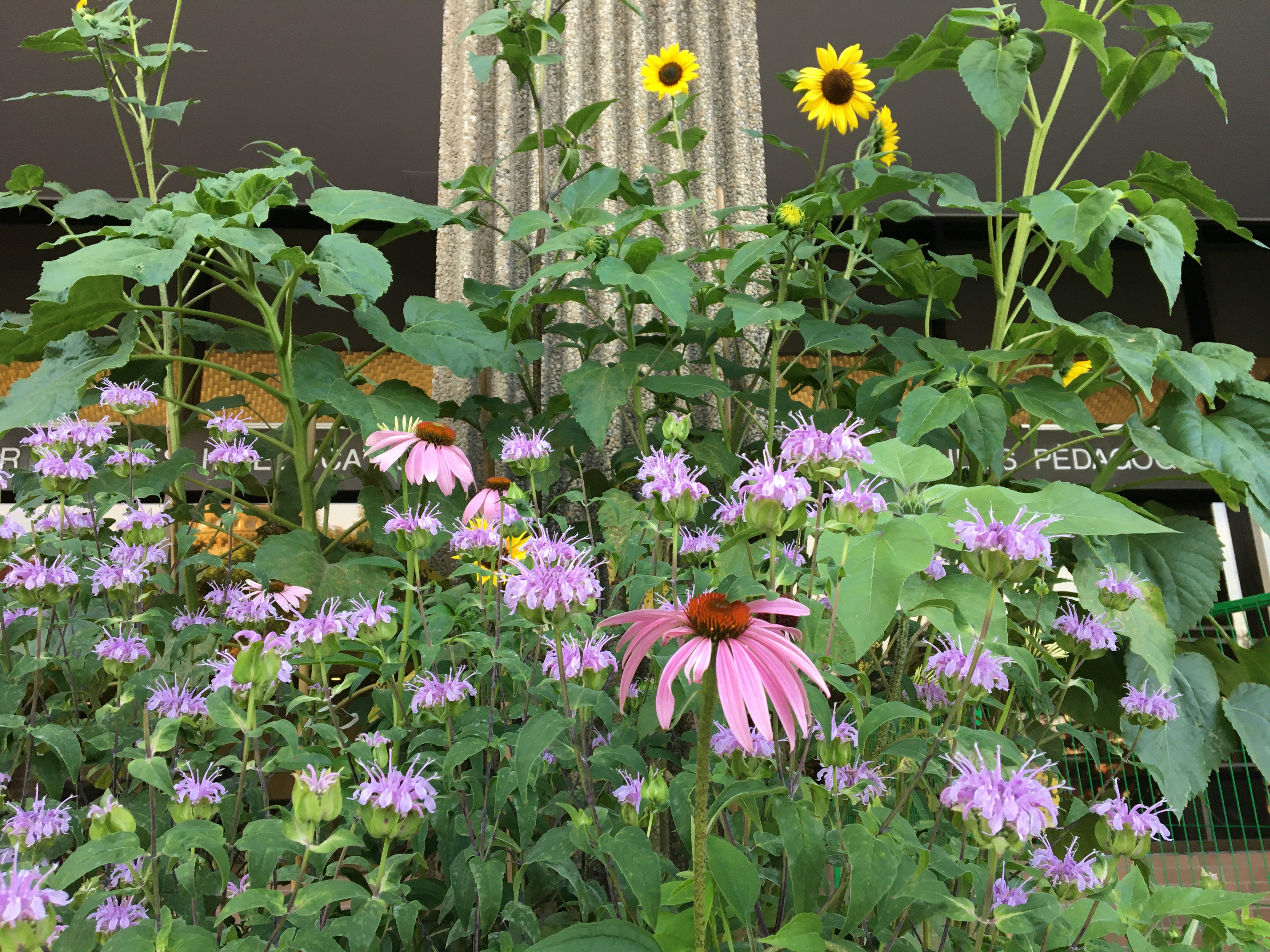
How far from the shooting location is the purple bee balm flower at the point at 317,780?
1.31 ft

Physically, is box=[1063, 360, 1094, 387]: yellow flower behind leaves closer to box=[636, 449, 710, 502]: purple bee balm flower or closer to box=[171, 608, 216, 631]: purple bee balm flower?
box=[636, 449, 710, 502]: purple bee balm flower

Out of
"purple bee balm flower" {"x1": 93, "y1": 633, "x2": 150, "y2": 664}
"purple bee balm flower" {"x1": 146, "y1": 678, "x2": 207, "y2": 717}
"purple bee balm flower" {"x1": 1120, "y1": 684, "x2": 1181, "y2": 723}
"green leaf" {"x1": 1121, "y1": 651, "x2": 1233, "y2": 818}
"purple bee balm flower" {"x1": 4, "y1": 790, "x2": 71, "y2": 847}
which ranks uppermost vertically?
"purple bee balm flower" {"x1": 93, "y1": 633, "x2": 150, "y2": 664}

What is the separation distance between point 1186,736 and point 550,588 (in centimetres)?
66

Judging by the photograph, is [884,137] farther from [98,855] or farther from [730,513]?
[98,855]

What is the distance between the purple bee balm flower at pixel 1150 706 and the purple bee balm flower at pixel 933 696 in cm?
20

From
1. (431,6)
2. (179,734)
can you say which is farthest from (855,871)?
(431,6)

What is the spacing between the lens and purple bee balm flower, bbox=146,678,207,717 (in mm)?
575

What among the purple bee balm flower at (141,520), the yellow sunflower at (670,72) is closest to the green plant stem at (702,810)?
the purple bee balm flower at (141,520)

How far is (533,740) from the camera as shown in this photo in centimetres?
42

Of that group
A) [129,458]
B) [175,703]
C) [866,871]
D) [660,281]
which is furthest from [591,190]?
[866,871]

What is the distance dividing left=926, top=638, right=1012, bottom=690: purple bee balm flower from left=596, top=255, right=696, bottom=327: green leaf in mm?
341

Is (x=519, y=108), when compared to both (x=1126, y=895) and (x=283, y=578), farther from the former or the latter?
(x=1126, y=895)

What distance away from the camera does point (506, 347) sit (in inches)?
34.8

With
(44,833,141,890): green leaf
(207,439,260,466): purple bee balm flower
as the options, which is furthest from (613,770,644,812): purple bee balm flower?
(207,439,260,466): purple bee balm flower
